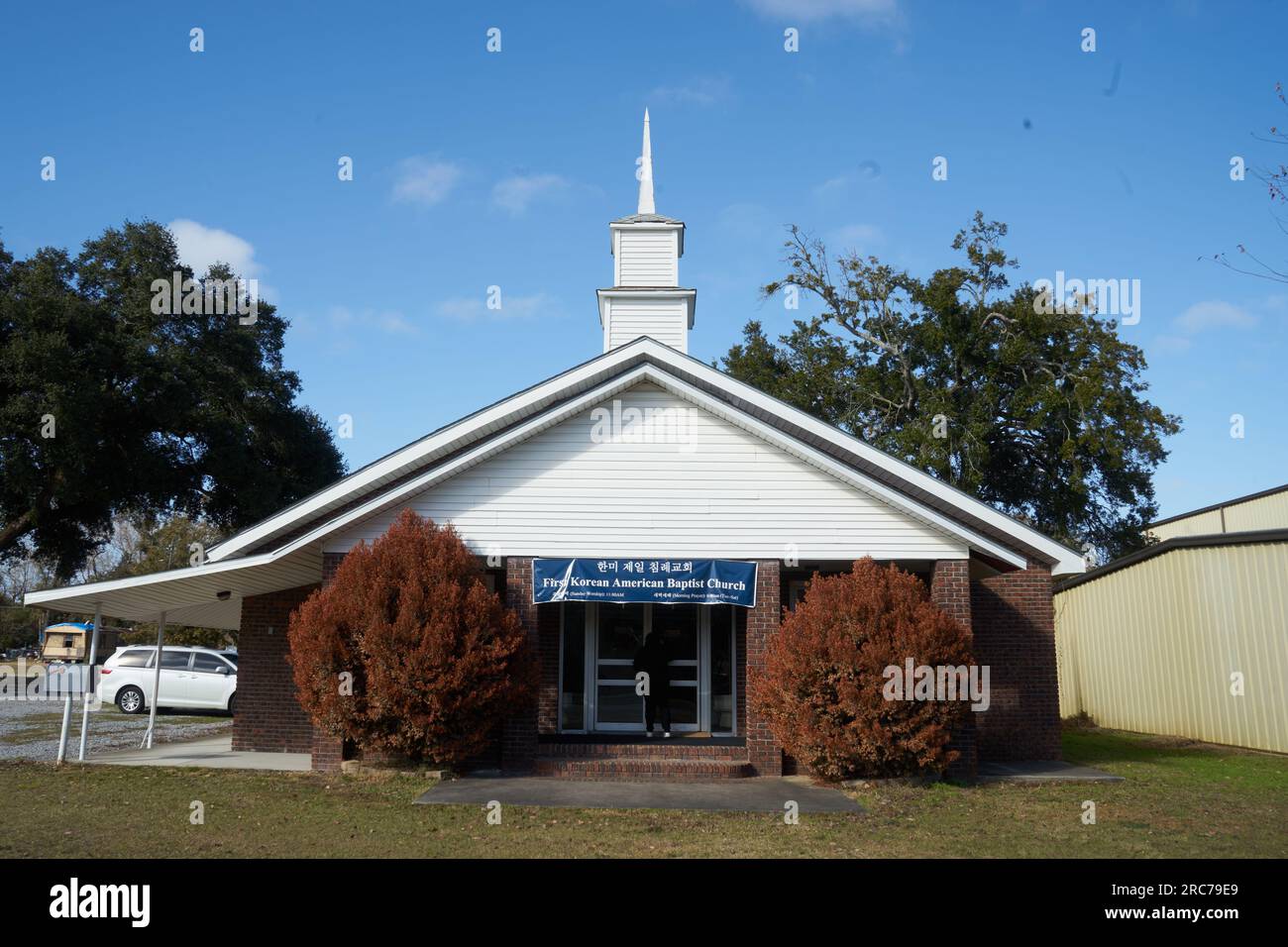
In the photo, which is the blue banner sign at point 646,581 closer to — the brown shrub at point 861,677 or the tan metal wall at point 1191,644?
the brown shrub at point 861,677

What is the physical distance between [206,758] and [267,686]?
1.59m

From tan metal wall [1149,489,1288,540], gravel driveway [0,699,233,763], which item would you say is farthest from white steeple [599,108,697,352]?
tan metal wall [1149,489,1288,540]

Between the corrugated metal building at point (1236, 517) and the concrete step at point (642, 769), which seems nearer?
the concrete step at point (642, 769)

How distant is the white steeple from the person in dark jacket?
5.66 metres

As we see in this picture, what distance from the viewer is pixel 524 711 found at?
14016 millimetres

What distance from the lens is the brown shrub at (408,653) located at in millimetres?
12797

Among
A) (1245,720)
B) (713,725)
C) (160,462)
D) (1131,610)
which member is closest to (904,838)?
(713,725)

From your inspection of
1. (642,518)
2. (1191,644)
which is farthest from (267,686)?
(1191,644)

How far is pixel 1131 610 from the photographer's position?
69.7 ft

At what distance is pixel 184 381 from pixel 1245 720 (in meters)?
27.7

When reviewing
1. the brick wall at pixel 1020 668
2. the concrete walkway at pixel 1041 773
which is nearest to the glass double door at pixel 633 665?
the concrete walkway at pixel 1041 773

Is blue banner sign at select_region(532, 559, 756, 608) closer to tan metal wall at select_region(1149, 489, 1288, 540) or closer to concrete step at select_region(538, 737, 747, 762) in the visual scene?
concrete step at select_region(538, 737, 747, 762)

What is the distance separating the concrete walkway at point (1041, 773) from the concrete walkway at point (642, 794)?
9.30 feet
